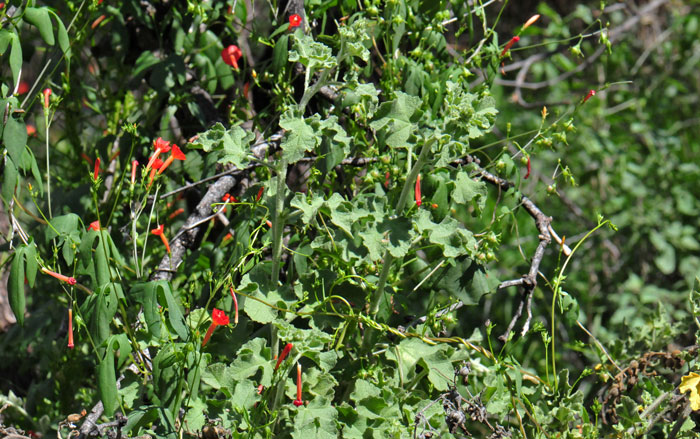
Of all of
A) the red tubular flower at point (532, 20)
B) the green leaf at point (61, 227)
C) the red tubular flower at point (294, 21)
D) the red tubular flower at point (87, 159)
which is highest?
the red tubular flower at point (294, 21)

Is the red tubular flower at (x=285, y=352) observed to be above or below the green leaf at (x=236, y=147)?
below

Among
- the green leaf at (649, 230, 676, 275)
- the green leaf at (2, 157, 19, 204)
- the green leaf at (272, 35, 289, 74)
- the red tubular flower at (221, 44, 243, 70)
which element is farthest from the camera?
the green leaf at (649, 230, 676, 275)

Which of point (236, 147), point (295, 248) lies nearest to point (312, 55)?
point (236, 147)

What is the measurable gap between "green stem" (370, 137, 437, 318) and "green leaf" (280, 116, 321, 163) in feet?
0.50

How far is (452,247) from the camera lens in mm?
1069

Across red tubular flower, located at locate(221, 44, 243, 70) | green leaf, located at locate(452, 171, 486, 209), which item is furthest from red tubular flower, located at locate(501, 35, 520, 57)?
red tubular flower, located at locate(221, 44, 243, 70)

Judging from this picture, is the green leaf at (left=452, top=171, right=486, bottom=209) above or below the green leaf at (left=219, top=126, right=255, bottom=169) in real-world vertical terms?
below

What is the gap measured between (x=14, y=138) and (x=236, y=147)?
0.33 meters

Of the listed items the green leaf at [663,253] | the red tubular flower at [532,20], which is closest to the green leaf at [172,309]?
the red tubular flower at [532,20]

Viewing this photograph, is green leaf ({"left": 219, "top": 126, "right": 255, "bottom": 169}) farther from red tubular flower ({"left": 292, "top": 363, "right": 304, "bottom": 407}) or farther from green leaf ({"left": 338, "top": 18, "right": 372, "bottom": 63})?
red tubular flower ({"left": 292, "top": 363, "right": 304, "bottom": 407})

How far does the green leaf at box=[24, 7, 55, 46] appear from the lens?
109 centimetres

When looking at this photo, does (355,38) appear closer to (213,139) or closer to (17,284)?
(213,139)

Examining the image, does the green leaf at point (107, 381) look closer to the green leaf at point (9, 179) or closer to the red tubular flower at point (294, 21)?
the green leaf at point (9, 179)

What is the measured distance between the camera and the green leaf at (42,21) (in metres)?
1.09
